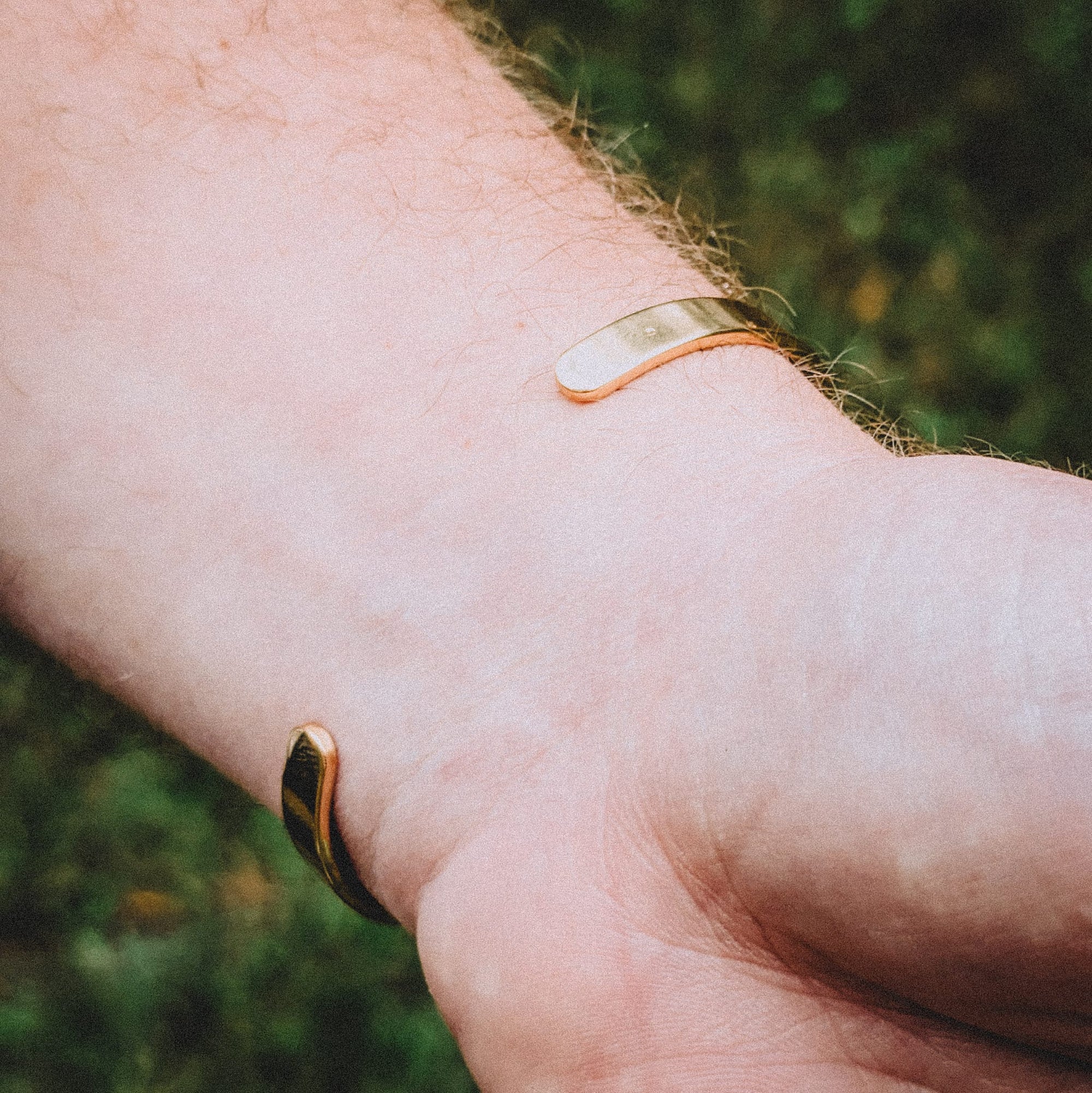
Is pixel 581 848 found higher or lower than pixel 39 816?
higher

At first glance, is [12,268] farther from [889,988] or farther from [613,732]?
[889,988]

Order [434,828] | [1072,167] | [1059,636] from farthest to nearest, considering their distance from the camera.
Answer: [1072,167], [434,828], [1059,636]

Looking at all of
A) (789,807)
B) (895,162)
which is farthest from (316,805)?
(895,162)

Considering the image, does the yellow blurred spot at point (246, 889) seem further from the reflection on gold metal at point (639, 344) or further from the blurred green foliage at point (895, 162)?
the blurred green foliage at point (895, 162)

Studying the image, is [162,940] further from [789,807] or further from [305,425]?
[789,807]

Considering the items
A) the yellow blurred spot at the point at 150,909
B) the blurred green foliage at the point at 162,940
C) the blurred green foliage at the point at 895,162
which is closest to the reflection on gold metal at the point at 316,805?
the blurred green foliage at the point at 162,940

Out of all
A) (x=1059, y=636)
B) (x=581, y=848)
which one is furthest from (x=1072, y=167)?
(x=581, y=848)

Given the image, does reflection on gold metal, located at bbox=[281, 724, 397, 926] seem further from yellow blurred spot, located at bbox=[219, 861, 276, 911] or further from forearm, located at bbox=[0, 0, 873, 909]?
yellow blurred spot, located at bbox=[219, 861, 276, 911]
